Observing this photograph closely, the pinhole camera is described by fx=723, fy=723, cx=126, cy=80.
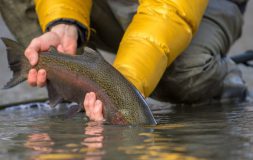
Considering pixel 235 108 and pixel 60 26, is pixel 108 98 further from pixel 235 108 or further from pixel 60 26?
pixel 235 108

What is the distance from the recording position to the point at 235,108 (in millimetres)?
3012

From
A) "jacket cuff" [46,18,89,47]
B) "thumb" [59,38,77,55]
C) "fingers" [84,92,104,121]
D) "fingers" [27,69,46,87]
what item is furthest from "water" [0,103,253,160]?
"jacket cuff" [46,18,89,47]

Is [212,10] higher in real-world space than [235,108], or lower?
higher

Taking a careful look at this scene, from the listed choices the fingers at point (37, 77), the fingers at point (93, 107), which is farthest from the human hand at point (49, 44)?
the fingers at point (93, 107)

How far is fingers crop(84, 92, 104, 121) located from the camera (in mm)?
2199

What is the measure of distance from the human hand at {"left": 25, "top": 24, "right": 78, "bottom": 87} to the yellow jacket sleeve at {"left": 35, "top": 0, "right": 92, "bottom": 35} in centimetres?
6

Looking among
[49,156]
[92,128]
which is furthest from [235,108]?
[49,156]

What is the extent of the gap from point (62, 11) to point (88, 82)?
631 mm

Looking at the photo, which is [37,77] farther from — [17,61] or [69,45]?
[69,45]

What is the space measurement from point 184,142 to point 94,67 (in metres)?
0.58

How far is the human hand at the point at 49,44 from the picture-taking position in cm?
246

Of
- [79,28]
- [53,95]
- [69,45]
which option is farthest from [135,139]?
[79,28]

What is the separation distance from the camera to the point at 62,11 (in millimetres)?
2848

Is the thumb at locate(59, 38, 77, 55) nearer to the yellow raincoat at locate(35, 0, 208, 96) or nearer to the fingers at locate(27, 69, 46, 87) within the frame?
the yellow raincoat at locate(35, 0, 208, 96)
